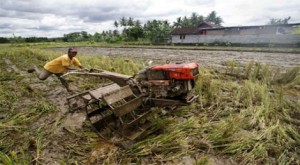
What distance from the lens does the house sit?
22469mm

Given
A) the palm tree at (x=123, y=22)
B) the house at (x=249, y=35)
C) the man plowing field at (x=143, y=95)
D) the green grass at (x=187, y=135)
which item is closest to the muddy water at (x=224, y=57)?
the green grass at (x=187, y=135)

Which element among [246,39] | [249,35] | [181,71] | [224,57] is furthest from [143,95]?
[249,35]

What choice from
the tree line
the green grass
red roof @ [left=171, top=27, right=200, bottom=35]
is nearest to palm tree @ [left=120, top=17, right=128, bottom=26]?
the tree line

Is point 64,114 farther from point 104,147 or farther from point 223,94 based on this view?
point 223,94

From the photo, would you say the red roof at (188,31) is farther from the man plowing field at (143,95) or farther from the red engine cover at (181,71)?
the red engine cover at (181,71)

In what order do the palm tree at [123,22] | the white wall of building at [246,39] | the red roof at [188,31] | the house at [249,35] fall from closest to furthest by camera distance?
the white wall of building at [246,39]
the house at [249,35]
the red roof at [188,31]
the palm tree at [123,22]

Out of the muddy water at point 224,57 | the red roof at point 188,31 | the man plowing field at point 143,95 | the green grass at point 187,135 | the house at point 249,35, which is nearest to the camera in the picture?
the green grass at point 187,135

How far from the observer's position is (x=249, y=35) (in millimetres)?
25781

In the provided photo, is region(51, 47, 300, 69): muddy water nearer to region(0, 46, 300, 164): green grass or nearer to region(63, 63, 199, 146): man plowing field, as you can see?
region(0, 46, 300, 164): green grass

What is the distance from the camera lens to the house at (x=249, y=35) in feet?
73.7

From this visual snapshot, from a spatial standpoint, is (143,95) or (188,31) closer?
(143,95)

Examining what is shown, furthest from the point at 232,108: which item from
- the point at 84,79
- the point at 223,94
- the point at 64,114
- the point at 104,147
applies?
the point at 84,79

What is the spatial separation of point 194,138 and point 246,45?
82.0 feet

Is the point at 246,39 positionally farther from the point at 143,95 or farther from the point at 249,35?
the point at 143,95
